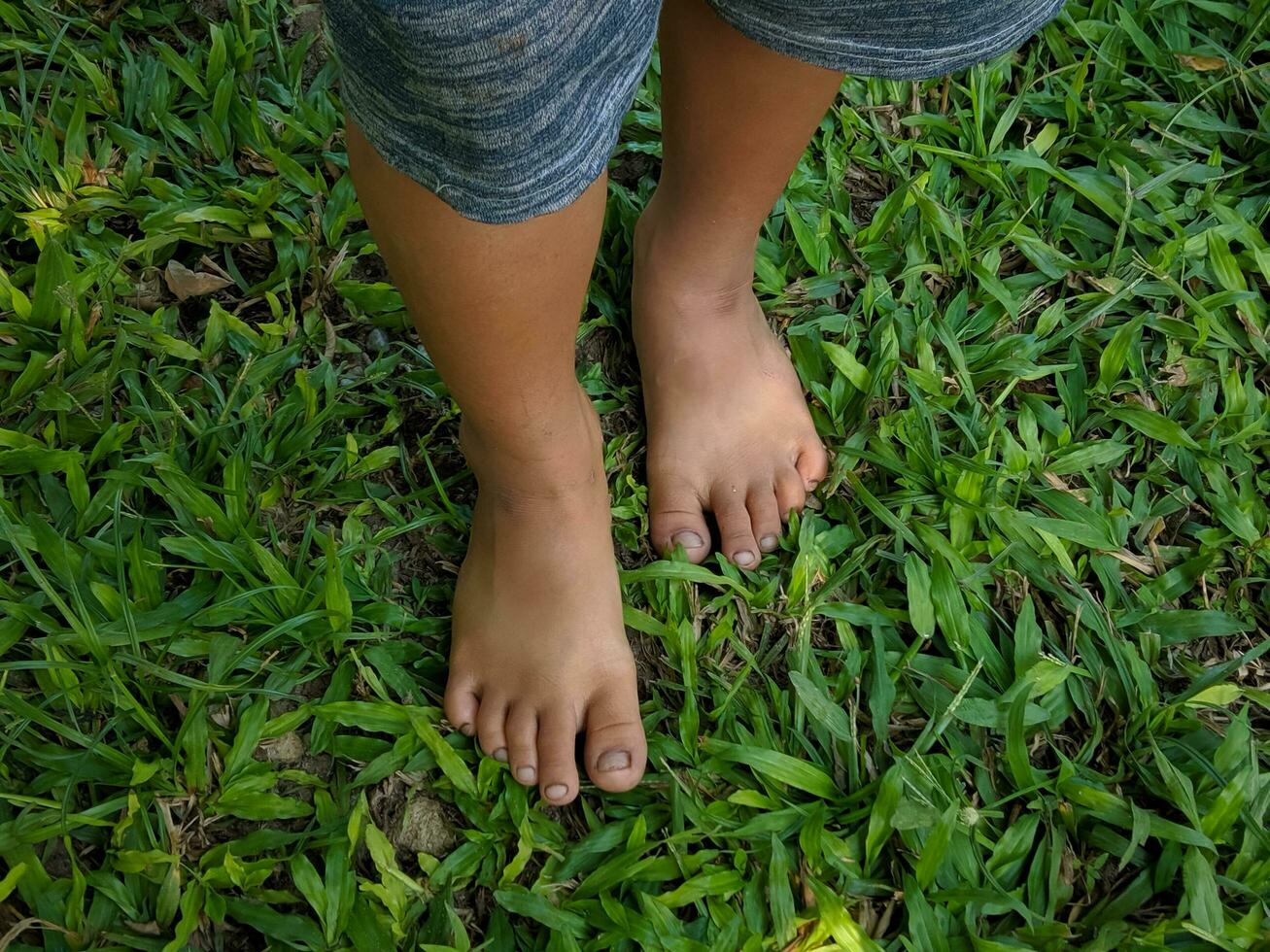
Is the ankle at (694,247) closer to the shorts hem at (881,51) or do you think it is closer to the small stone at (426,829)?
the shorts hem at (881,51)

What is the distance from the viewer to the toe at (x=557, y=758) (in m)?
1.17

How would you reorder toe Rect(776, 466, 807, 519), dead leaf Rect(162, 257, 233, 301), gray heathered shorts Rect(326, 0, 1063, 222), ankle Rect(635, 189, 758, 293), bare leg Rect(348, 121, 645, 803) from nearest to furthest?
gray heathered shorts Rect(326, 0, 1063, 222)
bare leg Rect(348, 121, 645, 803)
ankle Rect(635, 189, 758, 293)
toe Rect(776, 466, 807, 519)
dead leaf Rect(162, 257, 233, 301)

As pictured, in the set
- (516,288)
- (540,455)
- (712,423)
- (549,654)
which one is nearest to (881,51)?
(516,288)

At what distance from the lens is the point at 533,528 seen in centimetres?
113

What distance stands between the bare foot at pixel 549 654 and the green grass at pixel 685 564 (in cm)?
5

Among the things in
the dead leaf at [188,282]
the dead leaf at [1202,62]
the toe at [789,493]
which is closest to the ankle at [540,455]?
the toe at [789,493]

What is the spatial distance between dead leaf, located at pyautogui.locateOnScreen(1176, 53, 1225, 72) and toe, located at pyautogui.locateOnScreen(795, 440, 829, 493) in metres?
1.11

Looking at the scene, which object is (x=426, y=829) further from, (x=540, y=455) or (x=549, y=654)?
(x=540, y=455)

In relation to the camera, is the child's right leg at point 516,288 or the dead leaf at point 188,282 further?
the dead leaf at point 188,282

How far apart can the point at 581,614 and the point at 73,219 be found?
106 cm

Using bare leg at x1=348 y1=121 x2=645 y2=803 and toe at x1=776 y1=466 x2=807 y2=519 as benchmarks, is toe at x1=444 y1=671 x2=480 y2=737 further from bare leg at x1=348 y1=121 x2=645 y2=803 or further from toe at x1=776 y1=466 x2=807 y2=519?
toe at x1=776 y1=466 x2=807 y2=519

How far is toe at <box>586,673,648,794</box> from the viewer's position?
1.16m

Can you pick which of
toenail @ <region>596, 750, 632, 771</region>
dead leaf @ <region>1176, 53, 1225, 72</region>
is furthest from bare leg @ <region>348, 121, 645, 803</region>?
dead leaf @ <region>1176, 53, 1225, 72</region>

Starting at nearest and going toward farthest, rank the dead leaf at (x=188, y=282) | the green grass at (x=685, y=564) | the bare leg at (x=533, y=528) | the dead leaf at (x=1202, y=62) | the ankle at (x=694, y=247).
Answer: the bare leg at (x=533, y=528) → the green grass at (x=685, y=564) → the ankle at (x=694, y=247) → the dead leaf at (x=188, y=282) → the dead leaf at (x=1202, y=62)
